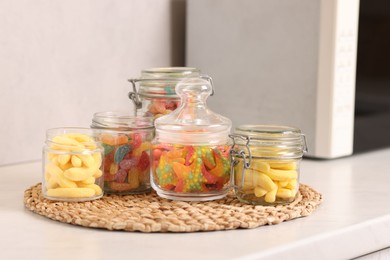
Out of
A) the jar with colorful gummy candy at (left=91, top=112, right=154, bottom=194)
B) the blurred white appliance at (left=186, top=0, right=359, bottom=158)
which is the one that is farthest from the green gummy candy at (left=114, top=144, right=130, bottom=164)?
the blurred white appliance at (left=186, top=0, right=359, bottom=158)

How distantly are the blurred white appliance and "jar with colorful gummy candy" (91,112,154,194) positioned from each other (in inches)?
17.7

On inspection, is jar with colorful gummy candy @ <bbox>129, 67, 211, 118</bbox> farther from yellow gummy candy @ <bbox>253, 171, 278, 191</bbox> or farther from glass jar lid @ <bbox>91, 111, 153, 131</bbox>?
yellow gummy candy @ <bbox>253, 171, 278, 191</bbox>

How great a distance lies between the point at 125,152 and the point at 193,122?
11cm

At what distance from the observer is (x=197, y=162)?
1.13 metres

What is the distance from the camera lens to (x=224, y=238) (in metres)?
0.99

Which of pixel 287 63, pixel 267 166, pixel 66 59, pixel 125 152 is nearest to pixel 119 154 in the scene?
pixel 125 152

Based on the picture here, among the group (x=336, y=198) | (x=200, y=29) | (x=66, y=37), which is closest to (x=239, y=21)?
(x=200, y=29)

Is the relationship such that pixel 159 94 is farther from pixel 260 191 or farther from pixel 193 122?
pixel 260 191

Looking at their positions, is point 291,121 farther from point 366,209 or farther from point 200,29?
point 366,209

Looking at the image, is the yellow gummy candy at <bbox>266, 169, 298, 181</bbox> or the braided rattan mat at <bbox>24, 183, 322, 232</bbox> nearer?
the braided rattan mat at <bbox>24, 183, 322, 232</bbox>

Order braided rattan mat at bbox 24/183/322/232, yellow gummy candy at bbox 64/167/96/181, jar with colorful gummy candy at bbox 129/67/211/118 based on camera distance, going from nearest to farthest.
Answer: braided rattan mat at bbox 24/183/322/232 < yellow gummy candy at bbox 64/167/96/181 < jar with colorful gummy candy at bbox 129/67/211/118

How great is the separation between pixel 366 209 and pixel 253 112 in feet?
1.71

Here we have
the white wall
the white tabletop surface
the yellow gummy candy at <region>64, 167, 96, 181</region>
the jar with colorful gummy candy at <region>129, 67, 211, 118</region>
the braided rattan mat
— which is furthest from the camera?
the white wall

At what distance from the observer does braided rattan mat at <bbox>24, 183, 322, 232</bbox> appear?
1021 mm
